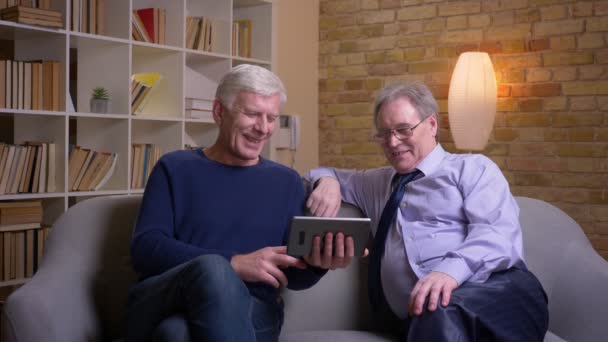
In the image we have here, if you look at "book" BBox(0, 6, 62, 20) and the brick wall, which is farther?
the brick wall

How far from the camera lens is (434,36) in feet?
16.3

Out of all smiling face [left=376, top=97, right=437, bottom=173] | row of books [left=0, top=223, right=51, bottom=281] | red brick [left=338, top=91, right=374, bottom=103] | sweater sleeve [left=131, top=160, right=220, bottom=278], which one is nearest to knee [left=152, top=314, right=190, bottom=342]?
sweater sleeve [left=131, top=160, right=220, bottom=278]

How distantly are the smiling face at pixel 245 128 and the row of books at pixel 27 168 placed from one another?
1610 millimetres

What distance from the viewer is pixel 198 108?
442 cm

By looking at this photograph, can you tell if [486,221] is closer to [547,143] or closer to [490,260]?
[490,260]

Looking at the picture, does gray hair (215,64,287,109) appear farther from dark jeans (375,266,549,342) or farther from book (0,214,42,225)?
book (0,214,42,225)

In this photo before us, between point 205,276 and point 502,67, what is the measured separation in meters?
3.35

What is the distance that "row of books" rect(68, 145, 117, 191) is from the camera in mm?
3781

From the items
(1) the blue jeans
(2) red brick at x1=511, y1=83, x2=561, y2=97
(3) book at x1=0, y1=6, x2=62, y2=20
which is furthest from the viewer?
(2) red brick at x1=511, y1=83, x2=561, y2=97

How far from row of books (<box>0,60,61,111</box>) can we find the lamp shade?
2.26 meters

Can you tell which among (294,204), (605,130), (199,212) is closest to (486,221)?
(294,204)

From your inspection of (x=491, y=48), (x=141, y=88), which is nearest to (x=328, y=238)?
(x=141, y=88)

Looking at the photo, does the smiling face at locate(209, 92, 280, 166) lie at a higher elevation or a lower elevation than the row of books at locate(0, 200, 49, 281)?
higher

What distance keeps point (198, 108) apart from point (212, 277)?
2700 millimetres
